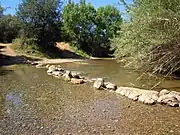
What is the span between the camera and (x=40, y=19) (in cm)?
4478

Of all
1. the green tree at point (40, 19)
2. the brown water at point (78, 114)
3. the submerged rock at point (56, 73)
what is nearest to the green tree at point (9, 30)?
the green tree at point (40, 19)

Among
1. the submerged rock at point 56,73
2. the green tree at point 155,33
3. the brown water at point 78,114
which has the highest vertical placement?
the green tree at point 155,33

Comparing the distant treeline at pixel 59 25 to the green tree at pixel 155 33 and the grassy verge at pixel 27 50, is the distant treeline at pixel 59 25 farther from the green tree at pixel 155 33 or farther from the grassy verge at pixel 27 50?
the green tree at pixel 155 33

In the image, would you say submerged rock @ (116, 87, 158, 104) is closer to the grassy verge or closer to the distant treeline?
the distant treeline

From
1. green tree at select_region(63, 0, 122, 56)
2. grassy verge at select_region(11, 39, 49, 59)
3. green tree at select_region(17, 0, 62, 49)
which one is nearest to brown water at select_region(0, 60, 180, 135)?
grassy verge at select_region(11, 39, 49, 59)

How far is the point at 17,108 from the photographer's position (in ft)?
38.3

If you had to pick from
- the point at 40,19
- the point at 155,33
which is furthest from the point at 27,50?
the point at 155,33

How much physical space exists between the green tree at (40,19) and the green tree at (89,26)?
34.8 feet

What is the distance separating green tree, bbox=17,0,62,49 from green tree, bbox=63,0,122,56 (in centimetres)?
1060

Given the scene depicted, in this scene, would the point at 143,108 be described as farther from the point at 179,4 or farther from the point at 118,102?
the point at 179,4

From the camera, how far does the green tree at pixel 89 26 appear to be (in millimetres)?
58469

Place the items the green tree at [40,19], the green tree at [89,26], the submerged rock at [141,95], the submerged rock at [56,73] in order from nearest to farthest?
the submerged rock at [141,95], the submerged rock at [56,73], the green tree at [40,19], the green tree at [89,26]

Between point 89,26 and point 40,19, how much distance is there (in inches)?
724

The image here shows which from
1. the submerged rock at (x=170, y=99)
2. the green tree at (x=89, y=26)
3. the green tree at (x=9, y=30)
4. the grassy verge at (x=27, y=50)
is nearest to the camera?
the submerged rock at (x=170, y=99)
